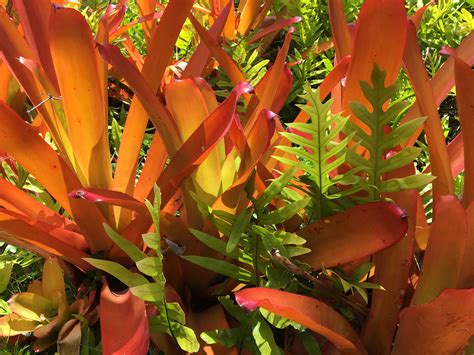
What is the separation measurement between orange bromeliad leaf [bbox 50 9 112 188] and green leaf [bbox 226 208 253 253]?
0.83 feet

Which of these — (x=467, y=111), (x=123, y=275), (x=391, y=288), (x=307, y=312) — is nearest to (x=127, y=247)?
(x=123, y=275)

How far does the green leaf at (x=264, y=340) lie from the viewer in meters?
0.79

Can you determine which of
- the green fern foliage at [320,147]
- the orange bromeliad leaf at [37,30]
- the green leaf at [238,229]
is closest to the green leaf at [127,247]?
the green leaf at [238,229]

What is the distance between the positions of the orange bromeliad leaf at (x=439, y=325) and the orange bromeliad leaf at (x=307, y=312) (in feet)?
0.21

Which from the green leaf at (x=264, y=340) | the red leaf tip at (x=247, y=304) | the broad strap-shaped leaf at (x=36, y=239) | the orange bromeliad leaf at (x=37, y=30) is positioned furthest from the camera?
the orange bromeliad leaf at (x=37, y=30)

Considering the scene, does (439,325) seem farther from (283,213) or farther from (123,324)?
(123,324)

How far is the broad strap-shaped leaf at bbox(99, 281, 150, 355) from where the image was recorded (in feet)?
2.52

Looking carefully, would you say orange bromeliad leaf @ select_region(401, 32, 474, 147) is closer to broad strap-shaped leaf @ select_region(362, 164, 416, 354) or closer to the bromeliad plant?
the bromeliad plant

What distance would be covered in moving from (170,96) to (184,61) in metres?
0.75

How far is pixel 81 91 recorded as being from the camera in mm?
917

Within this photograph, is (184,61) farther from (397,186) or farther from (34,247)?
(397,186)

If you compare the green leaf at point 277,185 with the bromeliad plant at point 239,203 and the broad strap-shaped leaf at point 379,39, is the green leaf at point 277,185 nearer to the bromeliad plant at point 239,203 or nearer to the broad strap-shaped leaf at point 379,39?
the bromeliad plant at point 239,203

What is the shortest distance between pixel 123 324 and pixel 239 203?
246mm

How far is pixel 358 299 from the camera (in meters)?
0.89
